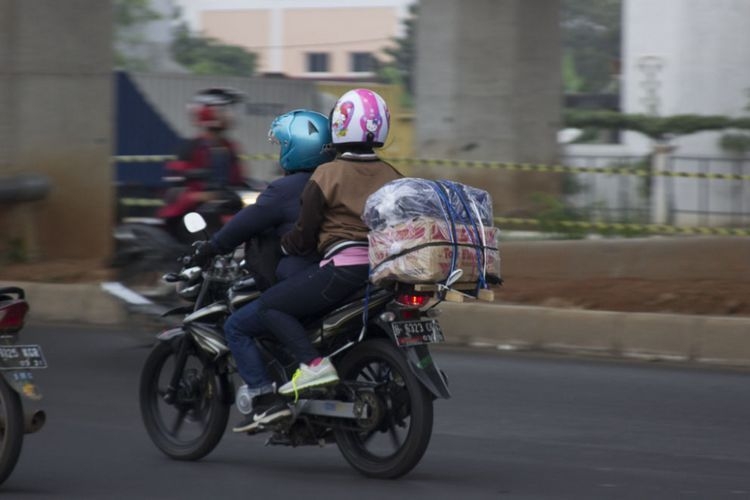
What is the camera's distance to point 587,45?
9319 cm

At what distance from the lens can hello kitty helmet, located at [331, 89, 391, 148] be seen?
6859 millimetres

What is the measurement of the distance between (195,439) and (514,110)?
14.7m

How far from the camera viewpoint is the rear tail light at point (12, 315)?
641cm

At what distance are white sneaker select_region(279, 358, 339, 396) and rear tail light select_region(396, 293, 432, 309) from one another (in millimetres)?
494

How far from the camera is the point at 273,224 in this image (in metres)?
7.07

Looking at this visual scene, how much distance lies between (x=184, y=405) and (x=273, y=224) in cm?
113

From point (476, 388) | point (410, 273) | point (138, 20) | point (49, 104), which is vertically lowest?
point (476, 388)

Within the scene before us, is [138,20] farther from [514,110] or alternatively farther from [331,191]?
[331,191]

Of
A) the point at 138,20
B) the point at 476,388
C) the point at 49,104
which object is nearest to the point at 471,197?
the point at 476,388

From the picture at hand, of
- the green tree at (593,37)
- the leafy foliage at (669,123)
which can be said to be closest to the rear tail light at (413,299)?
the leafy foliage at (669,123)

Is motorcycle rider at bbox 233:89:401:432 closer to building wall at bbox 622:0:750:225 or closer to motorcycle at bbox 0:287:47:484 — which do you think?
motorcycle at bbox 0:287:47:484

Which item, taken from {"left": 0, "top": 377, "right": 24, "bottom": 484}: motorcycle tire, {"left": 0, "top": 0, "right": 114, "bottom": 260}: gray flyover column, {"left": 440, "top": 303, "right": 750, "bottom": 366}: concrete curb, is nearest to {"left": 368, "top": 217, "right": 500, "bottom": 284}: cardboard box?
{"left": 0, "top": 377, "right": 24, "bottom": 484}: motorcycle tire

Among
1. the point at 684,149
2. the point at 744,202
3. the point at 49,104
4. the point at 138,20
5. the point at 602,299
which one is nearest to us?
the point at 602,299

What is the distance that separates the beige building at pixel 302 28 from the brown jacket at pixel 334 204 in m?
84.7
